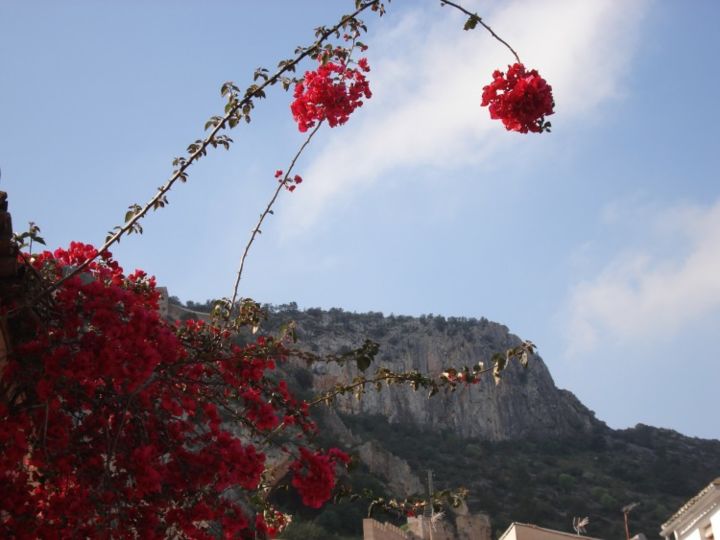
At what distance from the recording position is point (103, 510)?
3.75 m

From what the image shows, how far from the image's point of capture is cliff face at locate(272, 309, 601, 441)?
221 ft

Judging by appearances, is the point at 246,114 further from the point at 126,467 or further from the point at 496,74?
the point at 126,467

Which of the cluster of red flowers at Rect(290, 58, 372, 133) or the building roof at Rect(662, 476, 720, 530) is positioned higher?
the building roof at Rect(662, 476, 720, 530)

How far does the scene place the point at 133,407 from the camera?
13.4 feet

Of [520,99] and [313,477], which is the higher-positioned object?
[520,99]

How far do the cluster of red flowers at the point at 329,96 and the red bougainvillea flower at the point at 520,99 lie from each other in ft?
3.16

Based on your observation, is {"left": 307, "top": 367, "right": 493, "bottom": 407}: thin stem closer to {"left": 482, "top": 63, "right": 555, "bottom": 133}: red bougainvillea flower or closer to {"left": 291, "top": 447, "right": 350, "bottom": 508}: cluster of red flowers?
{"left": 291, "top": 447, "right": 350, "bottom": 508}: cluster of red flowers

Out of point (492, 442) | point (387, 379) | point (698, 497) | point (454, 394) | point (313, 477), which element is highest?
point (454, 394)

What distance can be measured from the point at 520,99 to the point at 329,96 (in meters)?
1.24

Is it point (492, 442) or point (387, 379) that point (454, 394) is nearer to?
point (492, 442)

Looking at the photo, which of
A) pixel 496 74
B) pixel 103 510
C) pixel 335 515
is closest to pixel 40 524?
pixel 103 510

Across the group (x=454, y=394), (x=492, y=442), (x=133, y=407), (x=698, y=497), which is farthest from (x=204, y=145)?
(x=454, y=394)

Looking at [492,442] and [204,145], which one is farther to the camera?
[492,442]

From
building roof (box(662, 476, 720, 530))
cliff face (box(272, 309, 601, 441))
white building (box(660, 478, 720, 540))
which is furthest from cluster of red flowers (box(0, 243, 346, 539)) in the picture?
cliff face (box(272, 309, 601, 441))
